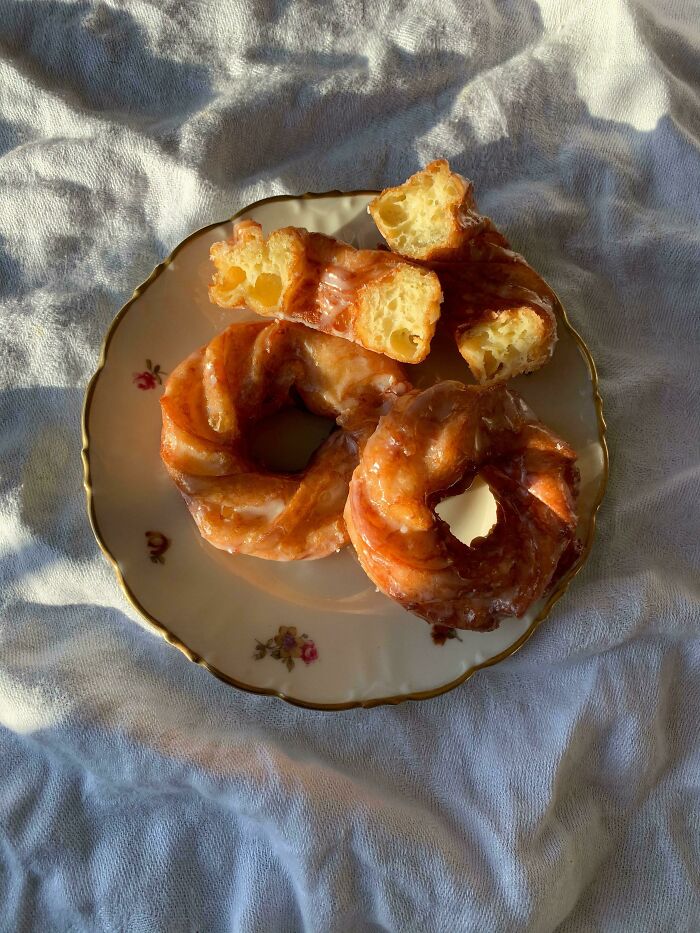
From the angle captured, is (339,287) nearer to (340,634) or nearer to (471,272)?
(471,272)

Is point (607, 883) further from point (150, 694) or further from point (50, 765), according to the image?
point (50, 765)

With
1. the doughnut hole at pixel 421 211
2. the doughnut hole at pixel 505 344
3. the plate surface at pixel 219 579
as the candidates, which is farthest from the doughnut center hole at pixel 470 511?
the doughnut hole at pixel 421 211

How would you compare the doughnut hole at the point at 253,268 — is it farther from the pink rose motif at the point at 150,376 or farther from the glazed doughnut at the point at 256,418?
the pink rose motif at the point at 150,376

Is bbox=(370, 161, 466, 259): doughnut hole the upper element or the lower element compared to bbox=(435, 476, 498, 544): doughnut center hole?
upper

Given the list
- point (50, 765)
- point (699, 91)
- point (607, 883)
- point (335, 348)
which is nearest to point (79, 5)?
point (335, 348)

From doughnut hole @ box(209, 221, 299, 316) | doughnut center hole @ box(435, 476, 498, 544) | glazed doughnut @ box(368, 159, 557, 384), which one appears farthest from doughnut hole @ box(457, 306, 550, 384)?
doughnut hole @ box(209, 221, 299, 316)

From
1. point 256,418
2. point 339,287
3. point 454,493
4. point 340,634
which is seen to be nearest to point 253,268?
point 339,287

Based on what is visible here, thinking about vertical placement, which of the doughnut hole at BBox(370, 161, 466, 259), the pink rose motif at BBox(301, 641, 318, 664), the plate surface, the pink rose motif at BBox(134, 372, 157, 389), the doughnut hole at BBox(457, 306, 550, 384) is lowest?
the pink rose motif at BBox(301, 641, 318, 664)

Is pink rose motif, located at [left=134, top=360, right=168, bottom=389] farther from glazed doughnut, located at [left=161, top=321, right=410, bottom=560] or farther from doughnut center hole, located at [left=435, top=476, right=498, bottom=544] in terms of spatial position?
doughnut center hole, located at [left=435, top=476, right=498, bottom=544]
